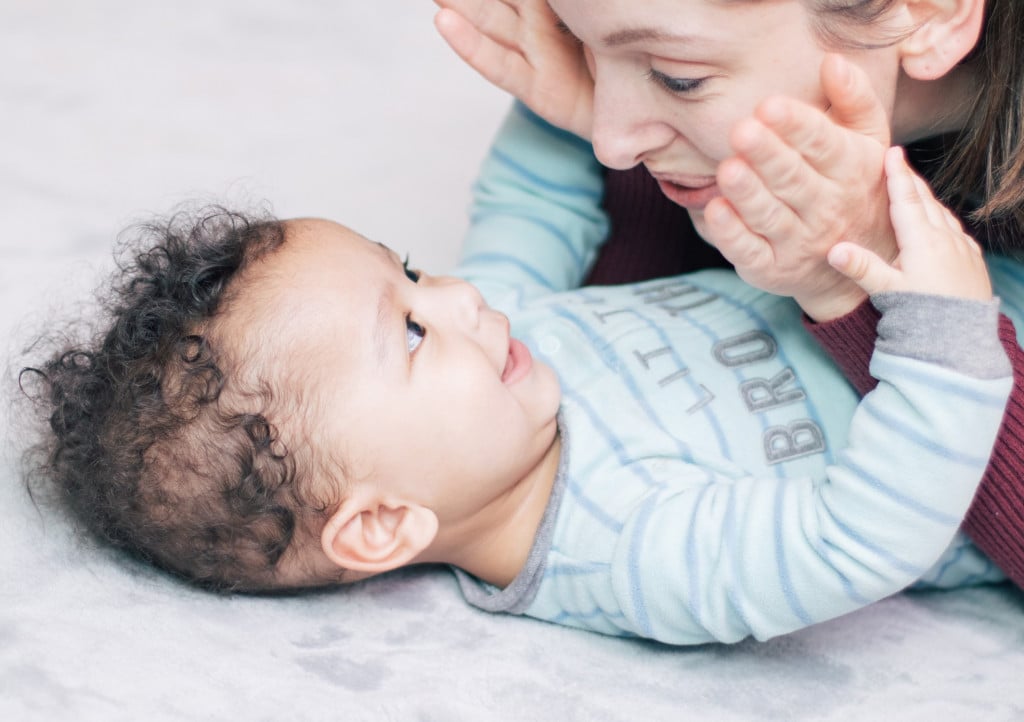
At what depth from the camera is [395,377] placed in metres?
1.16

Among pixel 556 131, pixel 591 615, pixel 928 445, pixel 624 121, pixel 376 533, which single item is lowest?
pixel 591 615

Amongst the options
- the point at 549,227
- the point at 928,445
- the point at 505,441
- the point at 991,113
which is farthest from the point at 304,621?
the point at 991,113

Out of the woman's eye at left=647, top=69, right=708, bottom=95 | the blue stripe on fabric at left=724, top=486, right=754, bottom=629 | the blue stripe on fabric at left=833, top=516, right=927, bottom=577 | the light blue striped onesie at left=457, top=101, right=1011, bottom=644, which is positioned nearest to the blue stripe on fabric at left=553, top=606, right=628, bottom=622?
the light blue striped onesie at left=457, top=101, right=1011, bottom=644

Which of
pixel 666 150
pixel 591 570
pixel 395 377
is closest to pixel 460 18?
pixel 666 150

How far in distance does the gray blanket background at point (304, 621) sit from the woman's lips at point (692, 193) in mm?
423

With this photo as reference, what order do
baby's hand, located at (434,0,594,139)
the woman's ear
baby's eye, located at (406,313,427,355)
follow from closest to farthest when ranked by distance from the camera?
the woman's ear, baby's eye, located at (406,313,427,355), baby's hand, located at (434,0,594,139)

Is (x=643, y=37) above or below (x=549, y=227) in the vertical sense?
above

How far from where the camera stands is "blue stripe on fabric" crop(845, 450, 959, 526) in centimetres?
106

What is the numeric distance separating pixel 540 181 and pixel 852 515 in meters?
0.71

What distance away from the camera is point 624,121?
45.9 inches

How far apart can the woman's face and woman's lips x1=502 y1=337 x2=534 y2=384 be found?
21cm

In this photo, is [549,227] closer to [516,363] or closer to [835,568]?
[516,363]

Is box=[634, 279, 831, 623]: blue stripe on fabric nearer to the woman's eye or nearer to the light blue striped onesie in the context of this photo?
the light blue striped onesie

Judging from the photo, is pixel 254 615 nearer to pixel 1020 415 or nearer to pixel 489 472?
pixel 489 472
